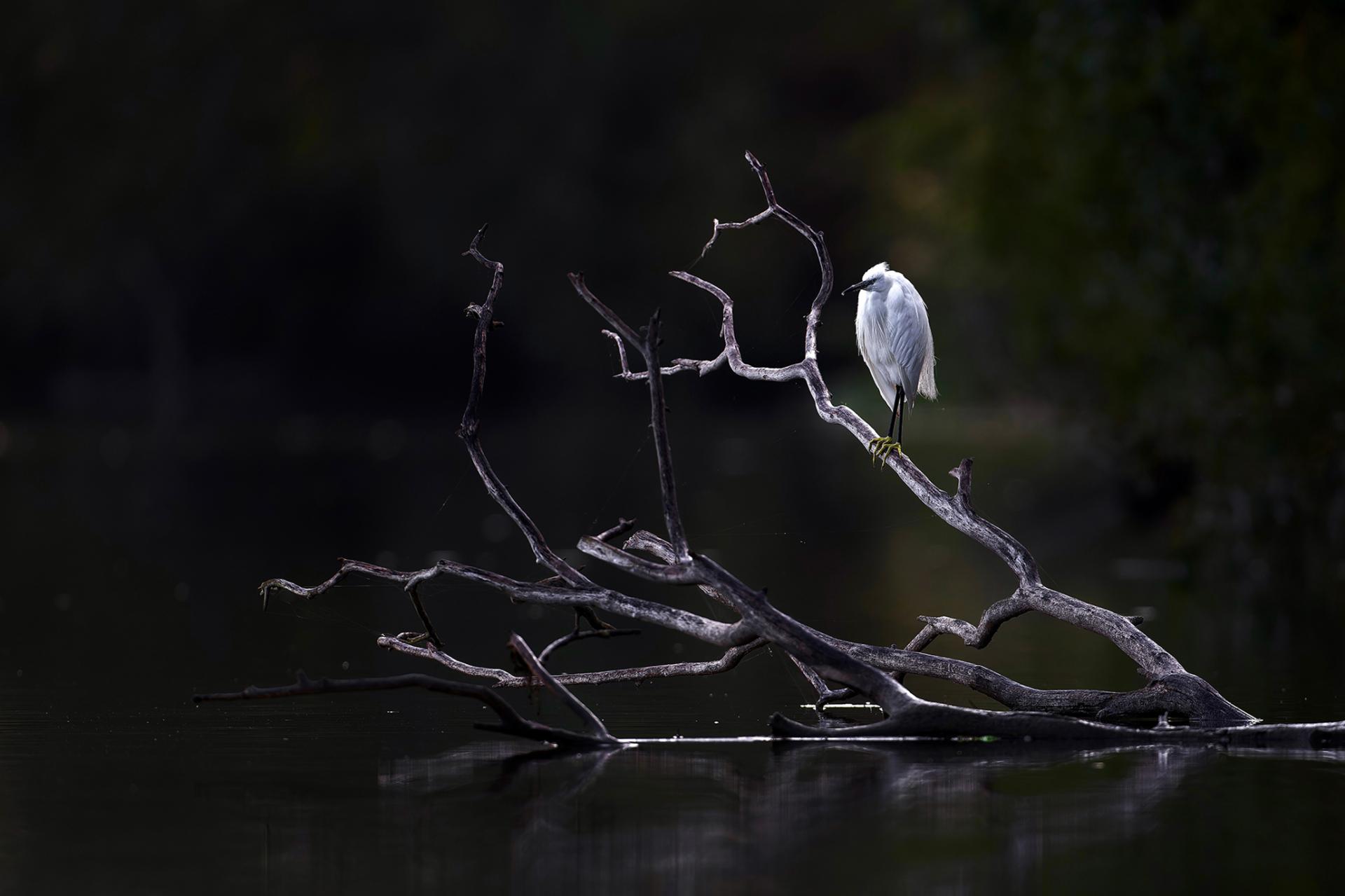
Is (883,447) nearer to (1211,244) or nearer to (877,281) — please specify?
(877,281)

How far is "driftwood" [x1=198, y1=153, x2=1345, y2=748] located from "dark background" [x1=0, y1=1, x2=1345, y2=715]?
3.56 feet

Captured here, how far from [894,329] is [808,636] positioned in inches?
78.0

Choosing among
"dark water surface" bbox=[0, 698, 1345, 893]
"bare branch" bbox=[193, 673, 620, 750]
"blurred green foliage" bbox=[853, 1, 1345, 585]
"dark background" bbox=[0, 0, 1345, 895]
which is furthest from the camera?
"blurred green foliage" bbox=[853, 1, 1345, 585]

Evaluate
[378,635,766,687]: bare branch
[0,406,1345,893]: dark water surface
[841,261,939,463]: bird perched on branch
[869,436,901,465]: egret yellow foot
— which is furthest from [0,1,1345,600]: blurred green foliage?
[378,635,766,687]: bare branch

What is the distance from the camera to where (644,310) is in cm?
4544

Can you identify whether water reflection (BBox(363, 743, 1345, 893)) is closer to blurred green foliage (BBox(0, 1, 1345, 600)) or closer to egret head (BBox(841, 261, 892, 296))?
egret head (BBox(841, 261, 892, 296))

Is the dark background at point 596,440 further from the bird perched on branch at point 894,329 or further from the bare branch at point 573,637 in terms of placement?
the bird perched on branch at point 894,329

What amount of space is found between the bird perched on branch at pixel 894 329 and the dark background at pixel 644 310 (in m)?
1.60

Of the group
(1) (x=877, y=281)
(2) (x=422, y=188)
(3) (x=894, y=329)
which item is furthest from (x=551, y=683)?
(2) (x=422, y=188)

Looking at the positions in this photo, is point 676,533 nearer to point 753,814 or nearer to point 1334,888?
point 753,814

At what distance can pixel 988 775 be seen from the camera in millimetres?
6141

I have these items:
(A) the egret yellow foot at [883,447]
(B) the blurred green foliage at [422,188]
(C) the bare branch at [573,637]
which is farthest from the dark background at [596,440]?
(A) the egret yellow foot at [883,447]

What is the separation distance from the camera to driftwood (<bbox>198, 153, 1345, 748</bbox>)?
21.2ft

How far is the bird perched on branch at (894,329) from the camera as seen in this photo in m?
7.99
